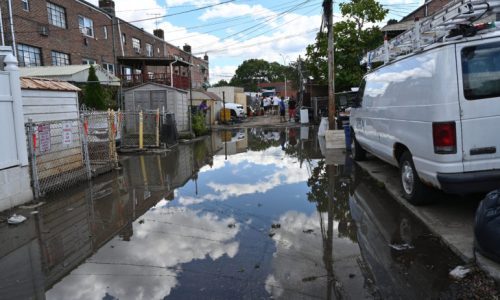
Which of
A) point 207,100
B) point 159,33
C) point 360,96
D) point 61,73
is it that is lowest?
point 360,96

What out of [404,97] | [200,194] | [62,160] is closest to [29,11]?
[62,160]

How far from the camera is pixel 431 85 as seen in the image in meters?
5.07

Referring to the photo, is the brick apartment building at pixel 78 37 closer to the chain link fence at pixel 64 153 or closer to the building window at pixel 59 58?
the building window at pixel 59 58

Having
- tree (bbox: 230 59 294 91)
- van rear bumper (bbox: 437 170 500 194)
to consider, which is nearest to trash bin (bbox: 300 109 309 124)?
van rear bumper (bbox: 437 170 500 194)

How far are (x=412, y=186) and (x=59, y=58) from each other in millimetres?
22178

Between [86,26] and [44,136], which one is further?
[86,26]

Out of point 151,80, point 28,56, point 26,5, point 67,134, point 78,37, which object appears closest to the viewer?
point 67,134

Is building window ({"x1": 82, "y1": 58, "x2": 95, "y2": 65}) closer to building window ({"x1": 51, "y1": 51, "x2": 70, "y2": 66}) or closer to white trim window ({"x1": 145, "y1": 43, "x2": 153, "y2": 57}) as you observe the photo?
building window ({"x1": 51, "y1": 51, "x2": 70, "y2": 66})

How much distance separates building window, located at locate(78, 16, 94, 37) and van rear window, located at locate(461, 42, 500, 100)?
24643mm

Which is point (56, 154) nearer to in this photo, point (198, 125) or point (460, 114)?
point (460, 114)

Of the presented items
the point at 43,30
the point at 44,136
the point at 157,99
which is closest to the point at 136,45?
the point at 43,30

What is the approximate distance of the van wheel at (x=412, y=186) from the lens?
579cm

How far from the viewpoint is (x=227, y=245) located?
5.06m

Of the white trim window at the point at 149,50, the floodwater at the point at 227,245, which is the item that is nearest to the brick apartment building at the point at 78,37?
the white trim window at the point at 149,50
